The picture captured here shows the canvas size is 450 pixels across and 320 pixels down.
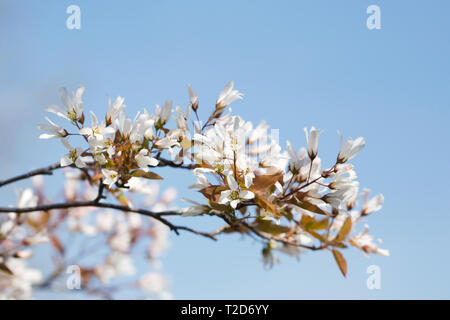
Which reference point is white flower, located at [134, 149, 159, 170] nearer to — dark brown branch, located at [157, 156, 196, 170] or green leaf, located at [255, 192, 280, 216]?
dark brown branch, located at [157, 156, 196, 170]

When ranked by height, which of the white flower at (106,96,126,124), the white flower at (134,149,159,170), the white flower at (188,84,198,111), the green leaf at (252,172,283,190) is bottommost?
the green leaf at (252,172,283,190)

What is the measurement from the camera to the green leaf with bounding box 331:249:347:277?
4.69 feet

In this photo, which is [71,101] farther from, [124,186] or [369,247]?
[369,247]

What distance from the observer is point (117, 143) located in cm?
126

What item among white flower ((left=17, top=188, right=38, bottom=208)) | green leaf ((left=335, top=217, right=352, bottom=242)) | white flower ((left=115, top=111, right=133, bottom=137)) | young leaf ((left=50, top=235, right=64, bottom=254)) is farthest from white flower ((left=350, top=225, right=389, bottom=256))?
young leaf ((left=50, top=235, right=64, bottom=254))

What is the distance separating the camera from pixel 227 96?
1370mm

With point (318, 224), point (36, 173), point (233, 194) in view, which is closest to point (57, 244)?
point (36, 173)

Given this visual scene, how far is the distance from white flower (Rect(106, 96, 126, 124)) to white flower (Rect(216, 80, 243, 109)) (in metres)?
0.31

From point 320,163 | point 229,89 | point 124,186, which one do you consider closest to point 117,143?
point 124,186

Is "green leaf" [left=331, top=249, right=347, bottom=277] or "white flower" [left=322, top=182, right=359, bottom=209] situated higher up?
"white flower" [left=322, top=182, right=359, bottom=209]

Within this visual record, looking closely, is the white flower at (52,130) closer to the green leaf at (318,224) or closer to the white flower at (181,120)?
the white flower at (181,120)

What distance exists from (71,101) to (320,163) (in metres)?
0.76

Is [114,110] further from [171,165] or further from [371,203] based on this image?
[371,203]

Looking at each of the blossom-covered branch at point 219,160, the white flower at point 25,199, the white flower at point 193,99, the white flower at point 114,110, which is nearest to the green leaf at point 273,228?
the blossom-covered branch at point 219,160
